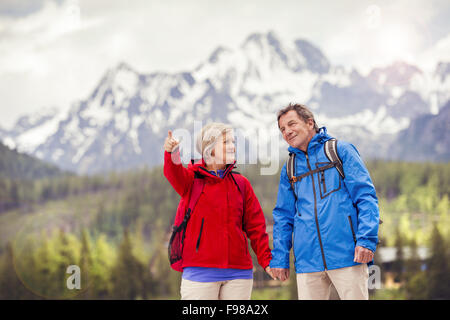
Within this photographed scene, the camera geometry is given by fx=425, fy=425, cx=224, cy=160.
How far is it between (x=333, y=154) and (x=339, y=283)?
1.01 m

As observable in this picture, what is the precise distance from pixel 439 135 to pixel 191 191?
181499mm

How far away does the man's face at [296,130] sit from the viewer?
3.62m

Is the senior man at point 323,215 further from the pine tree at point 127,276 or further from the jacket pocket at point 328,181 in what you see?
the pine tree at point 127,276

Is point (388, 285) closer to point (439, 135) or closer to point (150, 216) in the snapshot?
point (150, 216)

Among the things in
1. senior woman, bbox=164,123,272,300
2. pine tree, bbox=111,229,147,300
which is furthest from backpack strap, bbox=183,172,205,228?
pine tree, bbox=111,229,147,300

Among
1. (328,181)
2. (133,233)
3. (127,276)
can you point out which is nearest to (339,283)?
(328,181)

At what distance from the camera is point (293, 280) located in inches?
1291

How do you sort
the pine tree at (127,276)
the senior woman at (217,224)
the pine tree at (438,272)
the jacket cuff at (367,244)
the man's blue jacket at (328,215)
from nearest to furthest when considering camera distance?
the jacket cuff at (367,244), the man's blue jacket at (328,215), the senior woman at (217,224), the pine tree at (438,272), the pine tree at (127,276)

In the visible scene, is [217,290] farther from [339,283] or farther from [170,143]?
[170,143]

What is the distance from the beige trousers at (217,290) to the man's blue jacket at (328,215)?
12.8 inches

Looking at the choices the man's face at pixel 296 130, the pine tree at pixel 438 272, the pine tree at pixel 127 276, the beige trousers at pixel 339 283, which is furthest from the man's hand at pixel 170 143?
the pine tree at pixel 127 276

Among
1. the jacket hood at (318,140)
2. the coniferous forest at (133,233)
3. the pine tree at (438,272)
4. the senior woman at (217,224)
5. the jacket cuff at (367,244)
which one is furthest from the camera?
the coniferous forest at (133,233)

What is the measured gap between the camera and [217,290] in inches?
131
